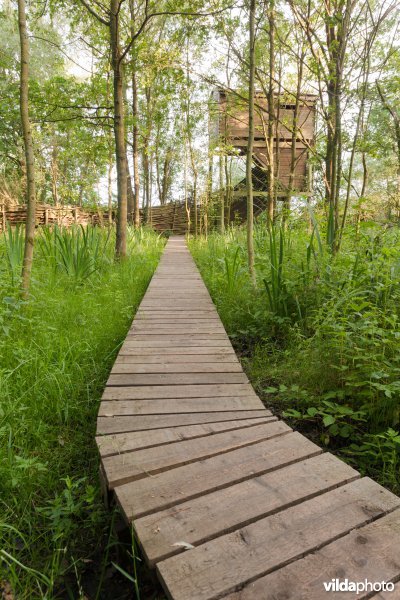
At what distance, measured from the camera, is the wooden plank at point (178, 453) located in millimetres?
1374

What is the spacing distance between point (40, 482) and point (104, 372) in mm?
1109

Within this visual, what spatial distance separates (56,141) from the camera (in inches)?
914

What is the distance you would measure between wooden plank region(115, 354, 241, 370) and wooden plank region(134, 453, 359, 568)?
1094 mm

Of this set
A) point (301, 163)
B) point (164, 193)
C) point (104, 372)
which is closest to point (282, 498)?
point (104, 372)

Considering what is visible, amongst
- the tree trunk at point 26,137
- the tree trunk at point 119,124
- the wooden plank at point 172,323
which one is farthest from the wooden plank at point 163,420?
the tree trunk at point 119,124

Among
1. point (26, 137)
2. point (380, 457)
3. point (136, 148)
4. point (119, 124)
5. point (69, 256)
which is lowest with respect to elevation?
point (380, 457)

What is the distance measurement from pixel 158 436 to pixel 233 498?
50 centimetres

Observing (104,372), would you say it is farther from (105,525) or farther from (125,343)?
(105,525)

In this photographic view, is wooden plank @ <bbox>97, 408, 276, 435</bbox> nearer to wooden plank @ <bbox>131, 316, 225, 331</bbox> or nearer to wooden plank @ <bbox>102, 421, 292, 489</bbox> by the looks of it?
wooden plank @ <bbox>102, 421, 292, 489</bbox>

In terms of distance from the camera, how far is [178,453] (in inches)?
58.9

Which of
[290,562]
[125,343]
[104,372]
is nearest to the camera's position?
[290,562]

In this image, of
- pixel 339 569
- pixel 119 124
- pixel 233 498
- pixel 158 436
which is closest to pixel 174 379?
pixel 158 436

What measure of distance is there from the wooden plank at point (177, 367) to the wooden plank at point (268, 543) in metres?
1.18

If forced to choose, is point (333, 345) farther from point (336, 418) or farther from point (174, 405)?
point (174, 405)
